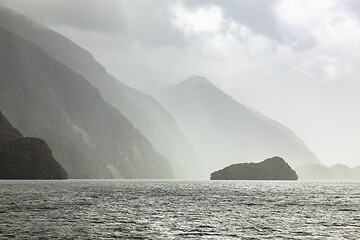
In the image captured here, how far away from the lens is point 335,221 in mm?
56188

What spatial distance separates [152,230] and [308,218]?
2659 centimetres

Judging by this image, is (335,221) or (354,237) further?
(335,221)

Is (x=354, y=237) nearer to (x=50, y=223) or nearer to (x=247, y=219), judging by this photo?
(x=247, y=219)

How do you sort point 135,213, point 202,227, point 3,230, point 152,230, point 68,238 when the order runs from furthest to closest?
point 135,213
point 202,227
point 152,230
point 3,230
point 68,238

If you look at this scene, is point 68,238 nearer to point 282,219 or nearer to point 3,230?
point 3,230

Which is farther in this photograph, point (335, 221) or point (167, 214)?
point (167, 214)

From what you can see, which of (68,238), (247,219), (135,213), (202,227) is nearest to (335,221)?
(247,219)

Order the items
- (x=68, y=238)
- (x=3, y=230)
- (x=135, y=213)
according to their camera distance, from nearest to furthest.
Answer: (x=68, y=238), (x=3, y=230), (x=135, y=213)

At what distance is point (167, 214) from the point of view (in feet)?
208

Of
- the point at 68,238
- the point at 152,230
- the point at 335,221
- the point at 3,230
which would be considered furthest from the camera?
the point at 335,221

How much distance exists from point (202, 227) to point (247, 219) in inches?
466

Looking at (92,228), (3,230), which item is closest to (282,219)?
(92,228)

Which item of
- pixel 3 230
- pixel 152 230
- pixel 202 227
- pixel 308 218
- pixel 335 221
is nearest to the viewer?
pixel 3 230

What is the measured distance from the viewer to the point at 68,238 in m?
39.7
